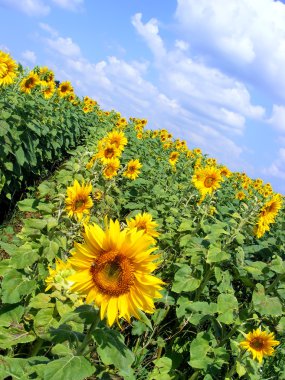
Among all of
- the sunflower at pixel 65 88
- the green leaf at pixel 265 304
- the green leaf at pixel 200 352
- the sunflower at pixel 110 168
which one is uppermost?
the sunflower at pixel 65 88

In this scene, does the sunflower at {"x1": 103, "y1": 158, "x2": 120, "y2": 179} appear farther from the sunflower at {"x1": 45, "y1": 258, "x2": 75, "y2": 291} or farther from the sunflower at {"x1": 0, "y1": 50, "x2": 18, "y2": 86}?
the sunflower at {"x1": 45, "y1": 258, "x2": 75, "y2": 291}

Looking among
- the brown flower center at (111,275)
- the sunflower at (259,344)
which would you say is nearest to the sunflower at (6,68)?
the sunflower at (259,344)

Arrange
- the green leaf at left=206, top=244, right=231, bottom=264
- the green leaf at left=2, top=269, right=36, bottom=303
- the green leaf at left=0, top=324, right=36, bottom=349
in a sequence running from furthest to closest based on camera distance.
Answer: the green leaf at left=206, top=244, right=231, bottom=264 < the green leaf at left=2, top=269, right=36, bottom=303 < the green leaf at left=0, top=324, right=36, bottom=349

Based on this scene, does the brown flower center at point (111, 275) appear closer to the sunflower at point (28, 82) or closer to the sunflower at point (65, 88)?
the sunflower at point (28, 82)

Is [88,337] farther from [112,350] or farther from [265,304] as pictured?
[265,304]

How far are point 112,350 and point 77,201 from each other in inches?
69.1

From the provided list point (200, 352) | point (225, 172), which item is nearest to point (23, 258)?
point (200, 352)

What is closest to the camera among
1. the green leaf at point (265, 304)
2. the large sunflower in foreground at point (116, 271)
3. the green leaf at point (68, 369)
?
the green leaf at point (68, 369)

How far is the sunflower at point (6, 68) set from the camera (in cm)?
617

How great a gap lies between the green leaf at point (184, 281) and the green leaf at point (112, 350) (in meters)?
2.13

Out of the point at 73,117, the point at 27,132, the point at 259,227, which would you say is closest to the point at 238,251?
the point at 259,227

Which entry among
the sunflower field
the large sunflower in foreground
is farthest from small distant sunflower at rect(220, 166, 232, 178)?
the large sunflower in foreground

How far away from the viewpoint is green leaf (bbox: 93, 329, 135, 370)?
1.92 metres

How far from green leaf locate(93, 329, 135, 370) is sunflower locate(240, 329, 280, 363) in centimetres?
169
